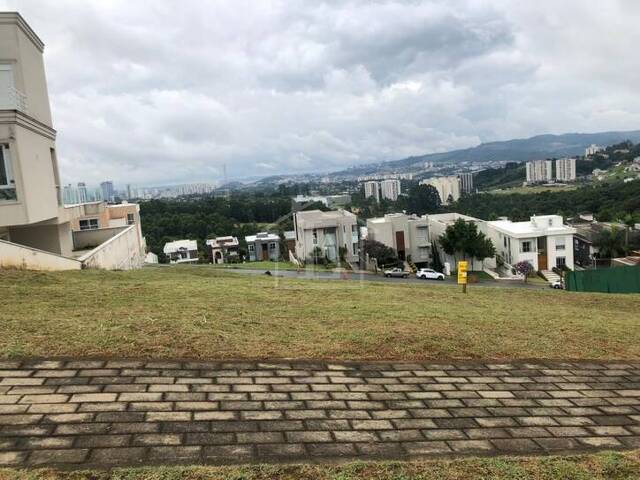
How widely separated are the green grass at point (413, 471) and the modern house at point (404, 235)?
34.6 metres

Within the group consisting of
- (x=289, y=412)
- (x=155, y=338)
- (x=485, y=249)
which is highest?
(x=155, y=338)

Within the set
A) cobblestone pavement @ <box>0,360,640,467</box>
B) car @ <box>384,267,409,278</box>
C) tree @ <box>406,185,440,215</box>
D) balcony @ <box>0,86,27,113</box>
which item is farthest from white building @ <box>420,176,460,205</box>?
cobblestone pavement @ <box>0,360,640,467</box>

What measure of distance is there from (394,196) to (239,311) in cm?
8024

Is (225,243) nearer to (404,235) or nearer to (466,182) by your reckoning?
(404,235)

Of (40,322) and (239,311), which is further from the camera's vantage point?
(239,311)

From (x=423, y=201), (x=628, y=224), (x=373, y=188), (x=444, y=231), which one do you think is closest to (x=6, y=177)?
(x=444, y=231)

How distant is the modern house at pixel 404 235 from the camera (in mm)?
37969

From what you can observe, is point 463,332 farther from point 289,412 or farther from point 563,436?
point 289,412

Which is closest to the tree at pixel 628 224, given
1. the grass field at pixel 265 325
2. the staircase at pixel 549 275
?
the staircase at pixel 549 275

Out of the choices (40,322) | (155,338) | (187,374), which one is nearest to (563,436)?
(187,374)

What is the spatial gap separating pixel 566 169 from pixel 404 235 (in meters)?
91.5

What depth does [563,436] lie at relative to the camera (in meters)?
3.49

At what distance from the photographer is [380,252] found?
35875mm

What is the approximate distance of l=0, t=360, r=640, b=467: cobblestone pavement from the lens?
296 cm
